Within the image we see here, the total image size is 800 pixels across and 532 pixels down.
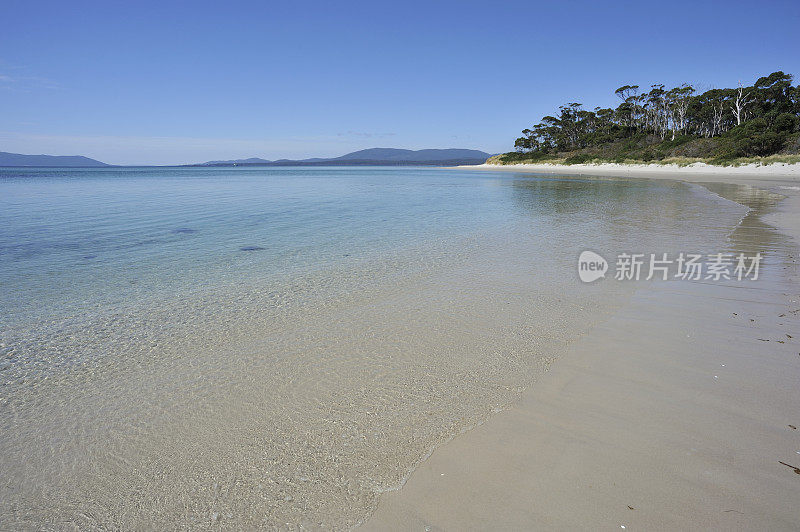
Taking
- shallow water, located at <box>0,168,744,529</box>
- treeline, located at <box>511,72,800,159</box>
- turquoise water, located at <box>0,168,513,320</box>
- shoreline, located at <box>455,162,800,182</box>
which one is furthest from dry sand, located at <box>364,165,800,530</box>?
treeline, located at <box>511,72,800,159</box>

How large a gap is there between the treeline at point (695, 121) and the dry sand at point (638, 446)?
4752 cm

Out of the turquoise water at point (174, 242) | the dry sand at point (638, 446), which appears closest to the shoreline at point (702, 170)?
the turquoise water at point (174, 242)

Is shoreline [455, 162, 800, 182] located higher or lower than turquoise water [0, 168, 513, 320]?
higher

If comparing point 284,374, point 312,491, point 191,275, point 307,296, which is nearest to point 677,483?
point 312,491

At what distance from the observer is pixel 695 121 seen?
6334 cm

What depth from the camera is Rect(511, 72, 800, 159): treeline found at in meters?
42.4

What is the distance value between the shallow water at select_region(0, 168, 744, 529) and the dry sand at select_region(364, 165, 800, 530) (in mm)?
260

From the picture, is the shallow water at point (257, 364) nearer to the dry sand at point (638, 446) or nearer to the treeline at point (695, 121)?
the dry sand at point (638, 446)

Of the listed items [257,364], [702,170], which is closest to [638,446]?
[257,364]

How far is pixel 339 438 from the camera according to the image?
3.04m

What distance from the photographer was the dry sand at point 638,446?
2.32m

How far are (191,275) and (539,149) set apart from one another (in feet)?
317

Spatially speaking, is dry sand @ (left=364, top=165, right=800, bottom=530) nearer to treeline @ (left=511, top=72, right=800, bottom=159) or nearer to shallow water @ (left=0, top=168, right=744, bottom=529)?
shallow water @ (left=0, top=168, right=744, bottom=529)

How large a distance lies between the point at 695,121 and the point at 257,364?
256 feet
